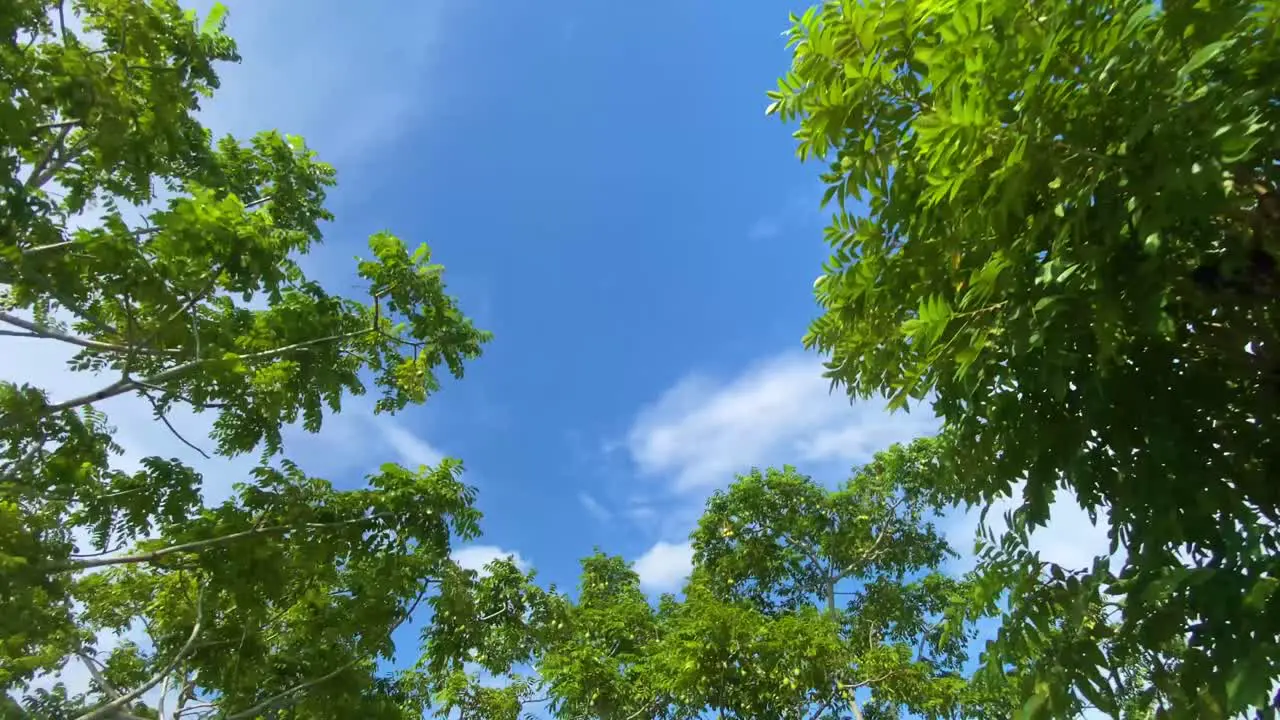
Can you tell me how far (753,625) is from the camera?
12.2m

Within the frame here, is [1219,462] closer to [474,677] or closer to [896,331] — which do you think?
[896,331]

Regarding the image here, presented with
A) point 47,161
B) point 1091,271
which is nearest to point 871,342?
point 1091,271

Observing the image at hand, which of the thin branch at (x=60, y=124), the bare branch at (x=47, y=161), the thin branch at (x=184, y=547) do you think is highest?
the bare branch at (x=47, y=161)

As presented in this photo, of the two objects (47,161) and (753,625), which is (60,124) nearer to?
(47,161)

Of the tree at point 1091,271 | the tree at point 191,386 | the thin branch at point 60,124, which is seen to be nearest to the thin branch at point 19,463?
the tree at point 191,386

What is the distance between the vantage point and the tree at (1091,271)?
103 inches

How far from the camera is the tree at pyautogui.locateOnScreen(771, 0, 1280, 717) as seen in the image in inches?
103

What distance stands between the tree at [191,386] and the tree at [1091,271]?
13.8 ft

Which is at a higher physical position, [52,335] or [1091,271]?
[52,335]

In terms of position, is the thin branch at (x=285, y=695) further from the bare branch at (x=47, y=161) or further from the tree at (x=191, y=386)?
the bare branch at (x=47, y=161)

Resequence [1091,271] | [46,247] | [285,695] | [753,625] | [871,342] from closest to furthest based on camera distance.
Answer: [1091,271], [871,342], [46,247], [285,695], [753,625]

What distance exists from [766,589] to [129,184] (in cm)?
1299

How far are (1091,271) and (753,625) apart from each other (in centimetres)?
1038

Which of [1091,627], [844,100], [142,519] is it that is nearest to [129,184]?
[142,519]
